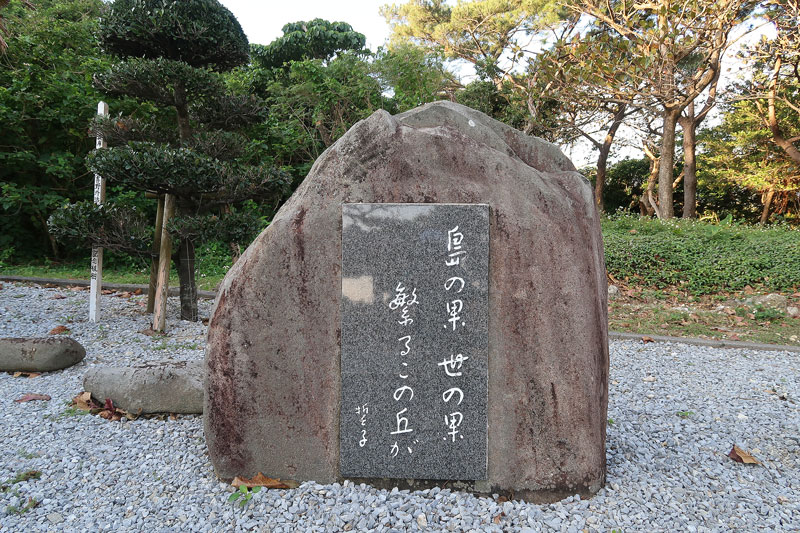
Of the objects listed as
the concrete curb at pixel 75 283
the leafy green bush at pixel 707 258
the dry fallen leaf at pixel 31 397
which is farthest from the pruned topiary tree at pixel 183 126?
the leafy green bush at pixel 707 258

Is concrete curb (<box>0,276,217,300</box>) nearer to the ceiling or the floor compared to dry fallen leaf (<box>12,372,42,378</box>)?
nearer to the ceiling

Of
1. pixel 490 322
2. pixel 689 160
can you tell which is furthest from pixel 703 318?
pixel 689 160

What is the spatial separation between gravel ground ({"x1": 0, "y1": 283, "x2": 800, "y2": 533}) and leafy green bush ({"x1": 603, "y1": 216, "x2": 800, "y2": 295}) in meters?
3.98

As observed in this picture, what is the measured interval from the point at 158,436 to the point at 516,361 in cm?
224

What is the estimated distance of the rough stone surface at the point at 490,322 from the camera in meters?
2.53

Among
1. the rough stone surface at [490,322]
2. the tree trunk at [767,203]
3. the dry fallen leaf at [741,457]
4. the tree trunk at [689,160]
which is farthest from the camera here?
the tree trunk at [767,203]

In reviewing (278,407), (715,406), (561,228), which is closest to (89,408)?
(278,407)

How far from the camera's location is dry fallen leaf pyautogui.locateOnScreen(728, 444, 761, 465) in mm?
2893

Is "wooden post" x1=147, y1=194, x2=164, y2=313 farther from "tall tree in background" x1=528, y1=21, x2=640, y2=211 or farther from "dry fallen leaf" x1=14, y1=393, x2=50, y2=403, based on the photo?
"tall tree in background" x1=528, y1=21, x2=640, y2=211

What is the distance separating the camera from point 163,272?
18.3 feet

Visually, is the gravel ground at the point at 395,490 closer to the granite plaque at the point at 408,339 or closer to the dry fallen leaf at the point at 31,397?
the dry fallen leaf at the point at 31,397

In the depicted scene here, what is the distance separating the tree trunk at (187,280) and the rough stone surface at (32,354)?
158cm

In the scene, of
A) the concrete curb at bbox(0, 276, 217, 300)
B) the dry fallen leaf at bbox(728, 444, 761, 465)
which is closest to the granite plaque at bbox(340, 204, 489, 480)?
the dry fallen leaf at bbox(728, 444, 761, 465)

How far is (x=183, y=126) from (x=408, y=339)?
14.7 feet
